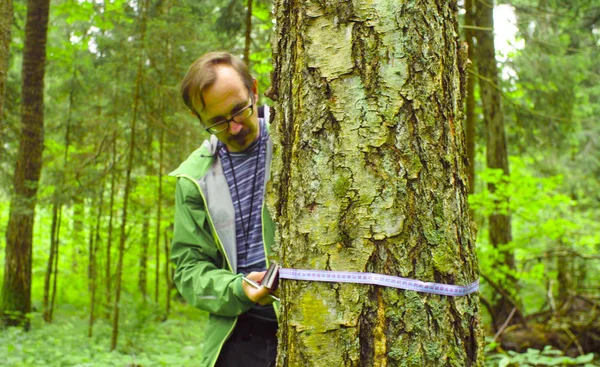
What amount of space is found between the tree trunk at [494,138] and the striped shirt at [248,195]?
4966 mm

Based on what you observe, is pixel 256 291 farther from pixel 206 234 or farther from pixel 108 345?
pixel 108 345

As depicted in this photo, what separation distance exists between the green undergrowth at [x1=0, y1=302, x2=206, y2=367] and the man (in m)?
4.11

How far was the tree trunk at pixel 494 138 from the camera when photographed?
679 cm

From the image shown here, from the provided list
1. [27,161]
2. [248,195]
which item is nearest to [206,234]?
[248,195]

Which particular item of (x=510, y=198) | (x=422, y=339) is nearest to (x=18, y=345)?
(x=510, y=198)

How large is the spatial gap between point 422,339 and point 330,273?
0.27 metres

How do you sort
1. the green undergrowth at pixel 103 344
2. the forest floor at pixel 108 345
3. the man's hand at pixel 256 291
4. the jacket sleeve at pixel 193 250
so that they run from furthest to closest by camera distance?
the green undergrowth at pixel 103 344, the forest floor at pixel 108 345, the jacket sleeve at pixel 193 250, the man's hand at pixel 256 291

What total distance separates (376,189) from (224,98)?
1158 millimetres

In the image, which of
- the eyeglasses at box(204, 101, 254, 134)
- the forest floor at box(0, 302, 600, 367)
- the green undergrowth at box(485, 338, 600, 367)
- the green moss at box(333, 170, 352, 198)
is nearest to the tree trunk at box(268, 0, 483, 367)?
the green moss at box(333, 170, 352, 198)

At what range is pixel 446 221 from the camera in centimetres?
127

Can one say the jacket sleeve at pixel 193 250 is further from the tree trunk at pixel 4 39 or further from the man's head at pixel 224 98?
the tree trunk at pixel 4 39

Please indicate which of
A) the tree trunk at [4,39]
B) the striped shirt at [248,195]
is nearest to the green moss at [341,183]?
the striped shirt at [248,195]

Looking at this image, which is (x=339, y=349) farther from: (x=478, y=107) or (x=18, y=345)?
(x=478, y=107)

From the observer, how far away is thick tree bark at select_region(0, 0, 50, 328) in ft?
26.0
